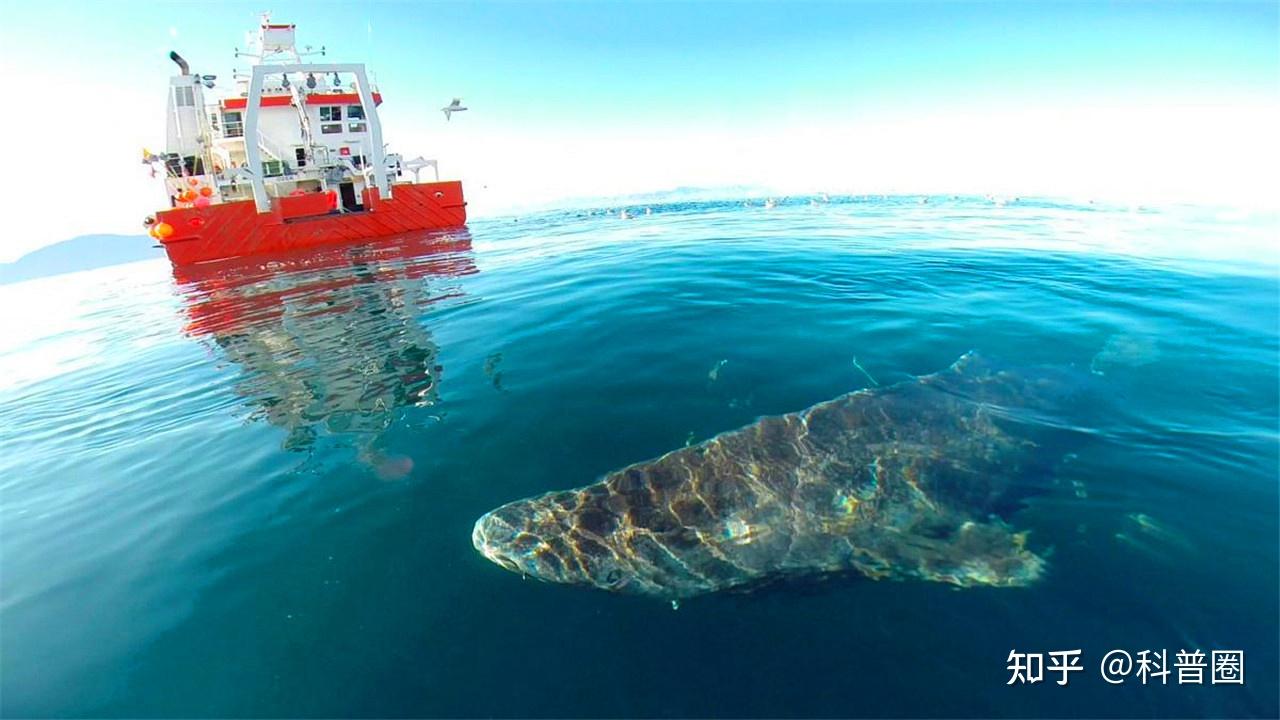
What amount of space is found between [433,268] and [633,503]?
1754 cm

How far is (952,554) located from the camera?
13.9 feet

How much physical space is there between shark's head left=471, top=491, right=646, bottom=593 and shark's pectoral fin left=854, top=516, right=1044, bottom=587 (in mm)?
2178

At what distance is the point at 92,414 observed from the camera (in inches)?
331

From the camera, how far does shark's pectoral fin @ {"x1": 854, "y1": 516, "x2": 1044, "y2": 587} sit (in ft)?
13.1

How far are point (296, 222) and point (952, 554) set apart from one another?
38.8 m

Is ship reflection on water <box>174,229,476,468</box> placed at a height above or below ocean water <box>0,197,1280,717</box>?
above

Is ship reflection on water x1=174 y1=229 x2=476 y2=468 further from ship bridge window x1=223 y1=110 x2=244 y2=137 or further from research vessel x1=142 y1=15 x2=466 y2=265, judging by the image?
ship bridge window x1=223 y1=110 x2=244 y2=137

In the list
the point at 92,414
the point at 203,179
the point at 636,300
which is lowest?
the point at 92,414

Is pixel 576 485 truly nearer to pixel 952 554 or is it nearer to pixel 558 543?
pixel 558 543

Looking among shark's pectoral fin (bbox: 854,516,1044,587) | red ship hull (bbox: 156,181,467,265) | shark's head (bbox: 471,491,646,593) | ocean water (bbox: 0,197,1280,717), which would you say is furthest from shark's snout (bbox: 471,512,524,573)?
red ship hull (bbox: 156,181,467,265)

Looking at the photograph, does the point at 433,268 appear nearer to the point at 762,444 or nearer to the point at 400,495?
the point at 400,495

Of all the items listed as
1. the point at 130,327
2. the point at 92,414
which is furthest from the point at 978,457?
the point at 130,327

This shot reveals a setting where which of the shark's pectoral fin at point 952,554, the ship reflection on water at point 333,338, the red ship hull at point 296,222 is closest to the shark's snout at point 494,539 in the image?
the ship reflection on water at point 333,338

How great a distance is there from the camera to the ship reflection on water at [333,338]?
22.5ft
